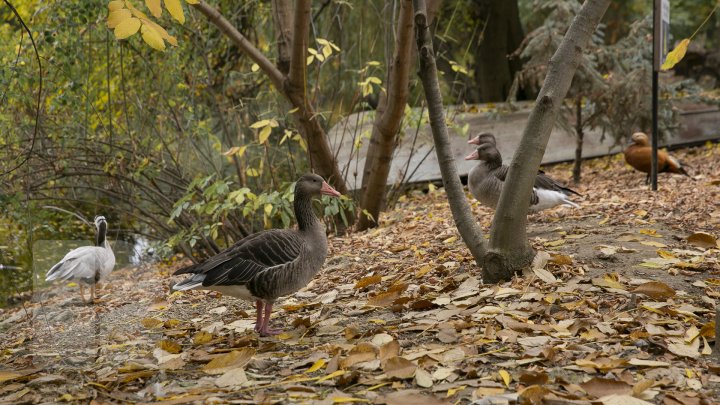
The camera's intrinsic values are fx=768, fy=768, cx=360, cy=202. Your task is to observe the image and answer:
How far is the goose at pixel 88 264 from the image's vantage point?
235 inches

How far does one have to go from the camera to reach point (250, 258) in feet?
15.3

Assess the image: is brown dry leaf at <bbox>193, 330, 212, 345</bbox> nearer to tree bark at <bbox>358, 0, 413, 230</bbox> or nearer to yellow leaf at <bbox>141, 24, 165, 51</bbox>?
yellow leaf at <bbox>141, 24, 165, 51</bbox>

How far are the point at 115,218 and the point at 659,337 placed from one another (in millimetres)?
6706

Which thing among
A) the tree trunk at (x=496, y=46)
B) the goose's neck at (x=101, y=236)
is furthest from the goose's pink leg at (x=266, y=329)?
the tree trunk at (x=496, y=46)

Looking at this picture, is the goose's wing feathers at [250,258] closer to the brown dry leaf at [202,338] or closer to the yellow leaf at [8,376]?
the brown dry leaf at [202,338]

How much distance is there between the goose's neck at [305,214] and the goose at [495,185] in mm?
2150

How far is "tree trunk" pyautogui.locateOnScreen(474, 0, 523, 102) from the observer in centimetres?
1370

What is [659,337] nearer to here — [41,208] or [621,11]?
[41,208]

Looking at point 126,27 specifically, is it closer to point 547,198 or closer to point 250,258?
point 250,258

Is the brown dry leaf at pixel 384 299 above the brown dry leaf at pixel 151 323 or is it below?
above

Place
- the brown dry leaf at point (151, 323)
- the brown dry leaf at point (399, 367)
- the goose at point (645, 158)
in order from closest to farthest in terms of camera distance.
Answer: the brown dry leaf at point (399, 367), the brown dry leaf at point (151, 323), the goose at point (645, 158)

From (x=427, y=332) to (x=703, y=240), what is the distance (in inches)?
102

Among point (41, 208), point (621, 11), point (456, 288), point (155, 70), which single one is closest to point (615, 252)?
point (456, 288)

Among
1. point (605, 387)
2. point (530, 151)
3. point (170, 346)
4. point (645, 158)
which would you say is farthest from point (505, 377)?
point (645, 158)
